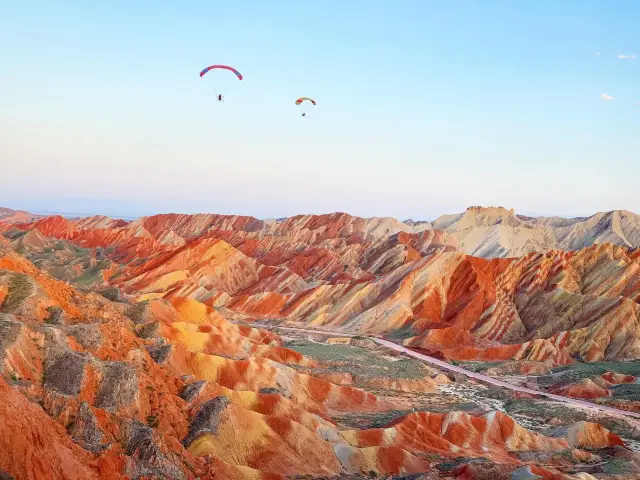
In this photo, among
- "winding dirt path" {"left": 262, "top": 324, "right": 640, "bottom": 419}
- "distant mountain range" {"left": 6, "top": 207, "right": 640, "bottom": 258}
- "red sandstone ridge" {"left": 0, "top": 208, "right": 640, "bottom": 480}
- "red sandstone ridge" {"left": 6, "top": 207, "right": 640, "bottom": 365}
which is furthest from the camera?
"distant mountain range" {"left": 6, "top": 207, "right": 640, "bottom": 258}

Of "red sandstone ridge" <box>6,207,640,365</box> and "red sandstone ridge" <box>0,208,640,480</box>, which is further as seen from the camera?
"red sandstone ridge" <box>6,207,640,365</box>

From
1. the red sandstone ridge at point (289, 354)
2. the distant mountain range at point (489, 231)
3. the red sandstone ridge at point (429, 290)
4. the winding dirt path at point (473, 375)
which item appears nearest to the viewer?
the red sandstone ridge at point (289, 354)

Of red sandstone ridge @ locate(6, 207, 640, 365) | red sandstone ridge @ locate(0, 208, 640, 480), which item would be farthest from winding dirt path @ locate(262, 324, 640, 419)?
red sandstone ridge @ locate(6, 207, 640, 365)

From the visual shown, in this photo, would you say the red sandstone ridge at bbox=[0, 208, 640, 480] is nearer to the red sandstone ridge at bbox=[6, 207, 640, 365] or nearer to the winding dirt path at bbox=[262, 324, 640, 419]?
the red sandstone ridge at bbox=[6, 207, 640, 365]

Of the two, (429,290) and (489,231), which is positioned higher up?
(489,231)

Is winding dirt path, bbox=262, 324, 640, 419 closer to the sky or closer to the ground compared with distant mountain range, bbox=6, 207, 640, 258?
closer to the ground

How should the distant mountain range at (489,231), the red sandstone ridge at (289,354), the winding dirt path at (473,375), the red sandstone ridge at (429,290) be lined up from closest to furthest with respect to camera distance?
the red sandstone ridge at (289,354) → the winding dirt path at (473,375) → the red sandstone ridge at (429,290) → the distant mountain range at (489,231)

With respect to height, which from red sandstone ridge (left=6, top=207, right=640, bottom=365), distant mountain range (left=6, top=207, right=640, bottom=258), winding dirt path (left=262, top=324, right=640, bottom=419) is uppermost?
distant mountain range (left=6, top=207, right=640, bottom=258)

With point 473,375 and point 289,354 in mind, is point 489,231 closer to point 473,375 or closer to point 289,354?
point 473,375

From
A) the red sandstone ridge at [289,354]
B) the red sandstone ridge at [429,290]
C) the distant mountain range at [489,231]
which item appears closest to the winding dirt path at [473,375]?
the red sandstone ridge at [289,354]

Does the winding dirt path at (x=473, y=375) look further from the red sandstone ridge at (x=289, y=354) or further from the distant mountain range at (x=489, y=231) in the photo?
the distant mountain range at (x=489, y=231)

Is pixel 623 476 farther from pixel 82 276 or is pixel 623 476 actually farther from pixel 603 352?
pixel 82 276

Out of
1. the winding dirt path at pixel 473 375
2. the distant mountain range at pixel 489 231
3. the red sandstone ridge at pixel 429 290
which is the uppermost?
the distant mountain range at pixel 489 231

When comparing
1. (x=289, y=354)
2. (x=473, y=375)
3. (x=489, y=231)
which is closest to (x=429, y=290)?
(x=473, y=375)
